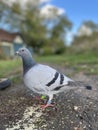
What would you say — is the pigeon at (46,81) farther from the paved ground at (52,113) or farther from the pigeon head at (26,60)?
the paved ground at (52,113)

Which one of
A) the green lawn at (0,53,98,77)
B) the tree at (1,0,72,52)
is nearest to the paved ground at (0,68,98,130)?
the green lawn at (0,53,98,77)

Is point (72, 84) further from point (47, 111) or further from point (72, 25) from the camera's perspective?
point (72, 25)

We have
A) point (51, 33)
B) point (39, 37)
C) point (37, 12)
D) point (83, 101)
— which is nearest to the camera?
point (83, 101)

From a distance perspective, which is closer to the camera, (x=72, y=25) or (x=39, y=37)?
(x=39, y=37)

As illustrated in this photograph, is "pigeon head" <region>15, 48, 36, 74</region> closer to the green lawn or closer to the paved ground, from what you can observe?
the paved ground

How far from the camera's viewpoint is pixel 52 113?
12.6 feet

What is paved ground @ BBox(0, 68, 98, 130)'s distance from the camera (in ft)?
11.7

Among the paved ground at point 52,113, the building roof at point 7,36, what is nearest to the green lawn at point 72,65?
the paved ground at point 52,113

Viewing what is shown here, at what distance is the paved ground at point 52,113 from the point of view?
357 cm

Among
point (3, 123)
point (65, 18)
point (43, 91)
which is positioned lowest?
point (3, 123)

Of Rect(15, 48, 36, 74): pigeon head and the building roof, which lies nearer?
Rect(15, 48, 36, 74): pigeon head

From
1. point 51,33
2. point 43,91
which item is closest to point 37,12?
point 51,33

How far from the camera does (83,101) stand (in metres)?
4.30

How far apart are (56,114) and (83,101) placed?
67 cm
